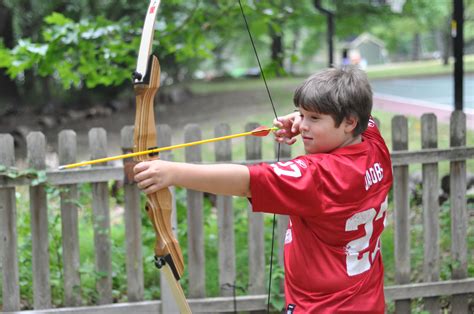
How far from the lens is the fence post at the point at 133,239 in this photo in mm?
4071

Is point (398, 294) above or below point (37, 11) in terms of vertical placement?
below

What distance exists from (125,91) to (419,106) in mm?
7790

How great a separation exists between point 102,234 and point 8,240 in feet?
1.77

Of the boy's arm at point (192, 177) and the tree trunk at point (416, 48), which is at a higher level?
the tree trunk at point (416, 48)

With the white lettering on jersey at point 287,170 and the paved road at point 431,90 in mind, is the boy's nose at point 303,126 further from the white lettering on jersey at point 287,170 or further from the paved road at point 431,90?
the paved road at point 431,90

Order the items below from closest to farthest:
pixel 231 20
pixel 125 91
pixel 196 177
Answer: pixel 196 177 < pixel 231 20 < pixel 125 91

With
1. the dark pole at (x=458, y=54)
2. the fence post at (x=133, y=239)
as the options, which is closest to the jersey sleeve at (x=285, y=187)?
the fence post at (x=133, y=239)

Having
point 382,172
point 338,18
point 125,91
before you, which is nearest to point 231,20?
point 382,172

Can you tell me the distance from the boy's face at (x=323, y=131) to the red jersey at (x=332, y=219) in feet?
0.12

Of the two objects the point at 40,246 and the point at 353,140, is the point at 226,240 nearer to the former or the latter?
the point at 40,246

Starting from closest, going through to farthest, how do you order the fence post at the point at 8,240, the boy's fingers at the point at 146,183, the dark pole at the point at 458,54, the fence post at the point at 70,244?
the boy's fingers at the point at 146,183 → the fence post at the point at 8,240 → the fence post at the point at 70,244 → the dark pole at the point at 458,54

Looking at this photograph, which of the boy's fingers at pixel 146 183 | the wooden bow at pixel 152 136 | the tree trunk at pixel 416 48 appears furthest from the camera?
the tree trunk at pixel 416 48

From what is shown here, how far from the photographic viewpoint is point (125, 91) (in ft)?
59.9

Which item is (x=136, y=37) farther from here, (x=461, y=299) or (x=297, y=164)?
(x=297, y=164)
